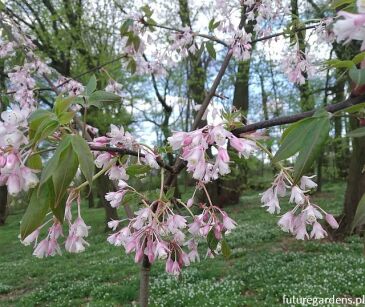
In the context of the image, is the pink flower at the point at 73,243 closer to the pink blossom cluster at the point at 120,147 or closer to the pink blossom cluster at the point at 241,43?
the pink blossom cluster at the point at 120,147

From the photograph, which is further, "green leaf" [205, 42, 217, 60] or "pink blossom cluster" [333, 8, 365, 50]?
"green leaf" [205, 42, 217, 60]

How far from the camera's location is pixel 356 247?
9.20 meters

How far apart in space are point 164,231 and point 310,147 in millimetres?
725

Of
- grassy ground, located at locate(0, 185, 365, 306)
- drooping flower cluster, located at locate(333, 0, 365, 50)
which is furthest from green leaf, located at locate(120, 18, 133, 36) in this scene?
grassy ground, located at locate(0, 185, 365, 306)

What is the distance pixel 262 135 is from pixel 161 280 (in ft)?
24.0

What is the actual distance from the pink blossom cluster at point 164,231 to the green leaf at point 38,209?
1.68 ft

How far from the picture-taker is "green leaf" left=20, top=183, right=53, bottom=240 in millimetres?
936

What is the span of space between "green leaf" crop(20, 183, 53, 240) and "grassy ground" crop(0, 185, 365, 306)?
5047 mm

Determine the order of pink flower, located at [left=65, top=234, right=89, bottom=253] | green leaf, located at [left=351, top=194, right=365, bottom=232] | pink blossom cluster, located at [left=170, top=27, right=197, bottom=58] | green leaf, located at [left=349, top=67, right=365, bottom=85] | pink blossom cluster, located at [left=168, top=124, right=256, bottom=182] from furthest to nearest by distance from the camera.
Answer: pink blossom cluster, located at [left=170, top=27, right=197, bottom=58] < pink flower, located at [left=65, top=234, right=89, bottom=253] < pink blossom cluster, located at [left=168, top=124, right=256, bottom=182] < green leaf, located at [left=349, top=67, right=365, bottom=85] < green leaf, located at [left=351, top=194, right=365, bottom=232]

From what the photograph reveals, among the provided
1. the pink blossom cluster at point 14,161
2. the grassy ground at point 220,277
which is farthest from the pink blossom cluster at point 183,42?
the grassy ground at point 220,277

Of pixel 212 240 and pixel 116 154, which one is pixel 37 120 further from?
pixel 212 240

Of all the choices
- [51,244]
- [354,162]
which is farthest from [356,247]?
[51,244]

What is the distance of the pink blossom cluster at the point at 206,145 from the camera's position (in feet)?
3.87

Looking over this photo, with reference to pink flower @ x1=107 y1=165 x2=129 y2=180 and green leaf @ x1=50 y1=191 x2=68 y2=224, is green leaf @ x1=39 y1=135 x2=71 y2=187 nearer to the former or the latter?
green leaf @ x1=50 y1=191 x2=68 y2=224
